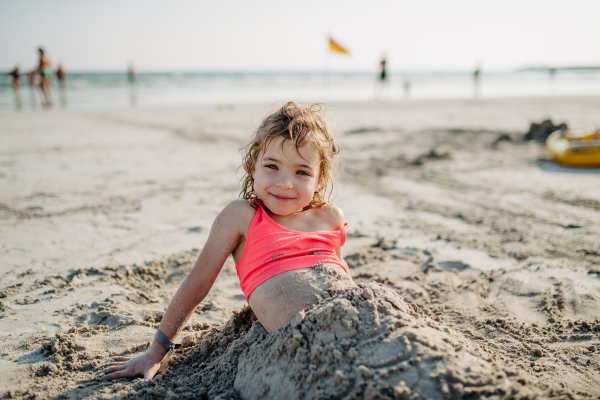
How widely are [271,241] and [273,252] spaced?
0.05 meters

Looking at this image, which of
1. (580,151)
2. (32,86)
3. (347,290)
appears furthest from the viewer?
(32,86)

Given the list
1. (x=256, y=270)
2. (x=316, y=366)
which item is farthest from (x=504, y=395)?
(x=256, y=270)

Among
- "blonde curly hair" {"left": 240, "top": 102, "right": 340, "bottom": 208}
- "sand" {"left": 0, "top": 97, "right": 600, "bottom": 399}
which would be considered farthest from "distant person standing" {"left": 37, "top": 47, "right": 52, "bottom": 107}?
"blonde curly hair" {"left": 240, "top": 102, "right": 340, "bottom": 208}

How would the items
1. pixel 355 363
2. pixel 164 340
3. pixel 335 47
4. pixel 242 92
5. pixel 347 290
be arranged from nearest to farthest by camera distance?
pixel 355 363, pixel 347 290, pixel 164 340, pixel 335 47, pixel 242 92

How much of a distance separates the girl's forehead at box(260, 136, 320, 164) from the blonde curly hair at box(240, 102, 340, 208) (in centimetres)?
1

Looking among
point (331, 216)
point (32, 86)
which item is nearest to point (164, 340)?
point (331, 216)

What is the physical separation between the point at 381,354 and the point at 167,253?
2.16 metres

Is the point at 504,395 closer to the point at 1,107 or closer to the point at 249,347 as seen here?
the point at 249,347

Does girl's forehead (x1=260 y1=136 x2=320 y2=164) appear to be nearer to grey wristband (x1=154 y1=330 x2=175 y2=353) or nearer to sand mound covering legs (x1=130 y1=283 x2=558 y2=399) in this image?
sand mound covering legs (x1=130 y1=283 x2=558 y2=399)

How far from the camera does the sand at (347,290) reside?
4.75 feet

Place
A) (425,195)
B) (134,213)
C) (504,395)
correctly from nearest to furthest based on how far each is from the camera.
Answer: (504,395)
(134,213)
(425,195)

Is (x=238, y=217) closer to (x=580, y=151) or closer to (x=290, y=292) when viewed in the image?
(x=290, y=292)

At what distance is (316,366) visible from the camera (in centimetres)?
142

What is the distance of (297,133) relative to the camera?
1917 mm
